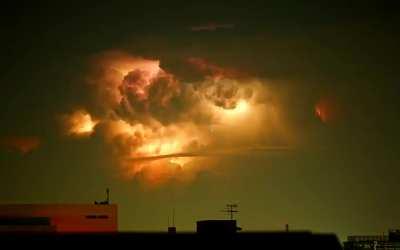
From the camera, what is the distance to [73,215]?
135000 millimetres

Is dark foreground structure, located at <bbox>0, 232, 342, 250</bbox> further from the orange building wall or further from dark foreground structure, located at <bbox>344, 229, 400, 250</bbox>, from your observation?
dark foreground structure, located at <bbox>344, 229, 400, 250</bbox>

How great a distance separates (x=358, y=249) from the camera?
156625mm

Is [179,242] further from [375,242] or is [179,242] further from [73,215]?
[375,242]

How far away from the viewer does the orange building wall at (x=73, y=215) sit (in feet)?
430

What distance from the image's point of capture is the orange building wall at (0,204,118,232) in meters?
131

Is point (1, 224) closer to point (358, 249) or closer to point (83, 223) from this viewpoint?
point (83, 223)

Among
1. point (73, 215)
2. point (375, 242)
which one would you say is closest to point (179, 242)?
point (73, 215)

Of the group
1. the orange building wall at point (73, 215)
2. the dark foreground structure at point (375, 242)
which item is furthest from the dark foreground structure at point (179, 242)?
the dark foreground structure at point (375, 242)

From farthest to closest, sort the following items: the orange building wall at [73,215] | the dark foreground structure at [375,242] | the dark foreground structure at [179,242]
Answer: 1. the dark foreground structure at [375,242]
2. the orange building wall at [73,215]
3. the dark foreground structure at [179,242]

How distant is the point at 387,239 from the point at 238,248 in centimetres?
13375

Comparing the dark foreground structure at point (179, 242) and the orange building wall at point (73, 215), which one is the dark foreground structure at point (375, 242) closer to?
the orange building wall at point (73, 215)

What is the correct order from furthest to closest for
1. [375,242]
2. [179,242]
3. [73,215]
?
1. [375,242]
2. [73,215]
3. [179,242]

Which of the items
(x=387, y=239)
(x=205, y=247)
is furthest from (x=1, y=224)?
(x=387, y=239)

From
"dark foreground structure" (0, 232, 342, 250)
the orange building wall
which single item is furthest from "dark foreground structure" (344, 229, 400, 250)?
"dark foreground structure" (0, 232, 342, 250)
